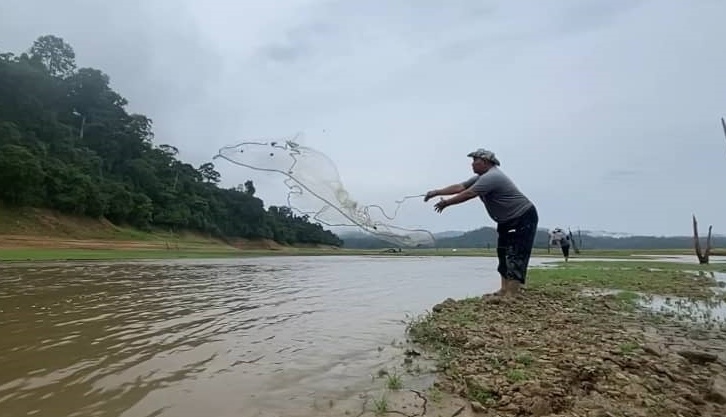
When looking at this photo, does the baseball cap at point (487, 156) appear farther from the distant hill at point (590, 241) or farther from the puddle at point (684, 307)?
the distant hill at point (590, 241)

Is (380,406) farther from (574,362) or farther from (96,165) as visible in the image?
(96,165)

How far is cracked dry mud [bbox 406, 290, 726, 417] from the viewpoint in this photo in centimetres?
361

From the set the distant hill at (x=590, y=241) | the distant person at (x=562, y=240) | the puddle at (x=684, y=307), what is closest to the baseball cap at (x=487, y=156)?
the puddle at (x=684, y=307)

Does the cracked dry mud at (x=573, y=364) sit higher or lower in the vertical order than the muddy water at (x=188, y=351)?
higher

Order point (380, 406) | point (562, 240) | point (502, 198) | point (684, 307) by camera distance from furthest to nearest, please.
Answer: point (562, 240) → point (684, 307) → point (502, 198) → point (380, 406)

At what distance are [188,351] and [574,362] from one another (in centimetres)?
427

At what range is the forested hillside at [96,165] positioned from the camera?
56375 millimetres

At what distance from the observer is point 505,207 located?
8.20 m

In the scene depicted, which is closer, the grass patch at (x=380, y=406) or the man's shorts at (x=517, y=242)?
the grass patch at (x=380, y=406)

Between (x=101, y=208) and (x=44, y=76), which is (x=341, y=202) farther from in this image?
(x=44, y=76)

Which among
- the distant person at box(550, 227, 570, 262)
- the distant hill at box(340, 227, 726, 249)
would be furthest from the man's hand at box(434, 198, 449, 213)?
the distant hill at box(340, 227, 726, 249)

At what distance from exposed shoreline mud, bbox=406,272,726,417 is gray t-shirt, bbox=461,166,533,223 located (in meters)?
1.62

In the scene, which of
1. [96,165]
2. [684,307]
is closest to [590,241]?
[96,165]

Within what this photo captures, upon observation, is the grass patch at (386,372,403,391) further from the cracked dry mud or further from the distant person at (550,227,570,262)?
the distant person at (550,227,570,262)
